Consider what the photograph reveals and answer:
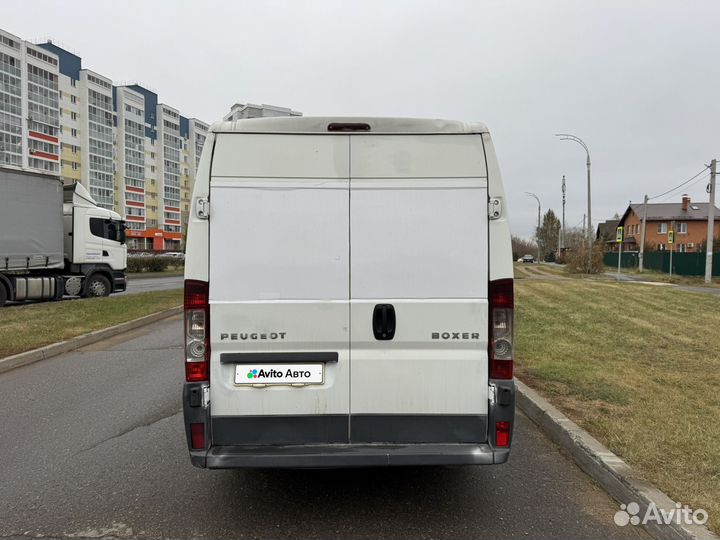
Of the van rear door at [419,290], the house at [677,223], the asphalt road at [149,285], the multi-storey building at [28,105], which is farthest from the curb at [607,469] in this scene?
the multi-storey building at [28,105]

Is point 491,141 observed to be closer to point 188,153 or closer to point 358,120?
point 358,120

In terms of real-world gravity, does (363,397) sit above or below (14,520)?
above

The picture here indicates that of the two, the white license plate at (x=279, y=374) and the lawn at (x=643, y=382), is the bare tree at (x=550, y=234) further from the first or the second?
the white license plate at (x=279, y=374)

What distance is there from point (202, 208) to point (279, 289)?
66 centimetres

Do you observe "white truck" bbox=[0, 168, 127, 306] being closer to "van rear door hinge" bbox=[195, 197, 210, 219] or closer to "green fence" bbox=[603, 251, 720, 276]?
"van rear door hinge" bbox=[195, 197, 210, 219]

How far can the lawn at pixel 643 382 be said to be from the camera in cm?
367

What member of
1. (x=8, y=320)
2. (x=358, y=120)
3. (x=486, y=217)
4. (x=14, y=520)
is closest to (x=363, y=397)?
(x=486, y=217)

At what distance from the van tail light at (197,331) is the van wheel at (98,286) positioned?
51.4ft

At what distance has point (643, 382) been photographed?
5891 mm

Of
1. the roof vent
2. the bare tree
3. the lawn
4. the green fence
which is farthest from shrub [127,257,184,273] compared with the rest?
the bare tree

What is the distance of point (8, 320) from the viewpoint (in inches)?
434

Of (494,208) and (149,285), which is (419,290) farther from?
(149,285)

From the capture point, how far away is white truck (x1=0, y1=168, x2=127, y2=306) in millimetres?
14273

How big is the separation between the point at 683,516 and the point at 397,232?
237cm
